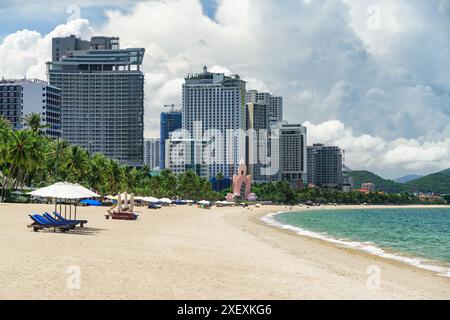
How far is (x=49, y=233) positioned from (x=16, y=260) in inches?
493

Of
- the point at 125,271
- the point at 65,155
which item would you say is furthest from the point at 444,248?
the point at 65,155

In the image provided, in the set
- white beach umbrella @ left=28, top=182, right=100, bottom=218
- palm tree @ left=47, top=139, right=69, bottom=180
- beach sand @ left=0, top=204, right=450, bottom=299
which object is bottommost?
beach sand @ left=0, top=204, right=450, bottom=299

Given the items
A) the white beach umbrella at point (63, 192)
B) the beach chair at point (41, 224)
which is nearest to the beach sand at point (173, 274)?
the beach chair at point (41, 224)

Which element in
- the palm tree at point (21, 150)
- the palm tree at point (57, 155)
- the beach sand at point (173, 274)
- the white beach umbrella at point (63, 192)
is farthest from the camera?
the palm tree at point (57, 155)

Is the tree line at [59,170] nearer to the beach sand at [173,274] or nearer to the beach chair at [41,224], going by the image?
the beach chair at [41,224]

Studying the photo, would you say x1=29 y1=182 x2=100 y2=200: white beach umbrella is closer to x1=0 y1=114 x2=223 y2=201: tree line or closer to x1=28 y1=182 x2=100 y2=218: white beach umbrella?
x1=28 y1=182 x2=100 y2=218: white beach umbrella

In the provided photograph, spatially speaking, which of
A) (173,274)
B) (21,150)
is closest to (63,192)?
(173,274)

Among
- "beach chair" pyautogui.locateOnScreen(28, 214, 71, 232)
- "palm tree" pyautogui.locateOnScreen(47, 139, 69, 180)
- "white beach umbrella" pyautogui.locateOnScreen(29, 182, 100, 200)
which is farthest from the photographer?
"palm tree" pyautogui.locateOnScreen(47, 139, 69, 180)

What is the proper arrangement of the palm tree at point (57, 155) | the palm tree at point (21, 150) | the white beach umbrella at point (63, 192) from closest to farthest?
the white beach umbrella at point (63, 192) < the palm tree at point (21, 150) < the palm tree at point (57, 155)

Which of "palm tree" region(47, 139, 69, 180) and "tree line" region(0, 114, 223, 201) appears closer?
"tree line" region(0, 114, 223, 201)

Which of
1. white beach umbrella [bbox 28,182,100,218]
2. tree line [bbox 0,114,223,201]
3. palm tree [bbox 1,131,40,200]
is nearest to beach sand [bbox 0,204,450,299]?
white beach umbrella [bbox 28,182,100,218]
